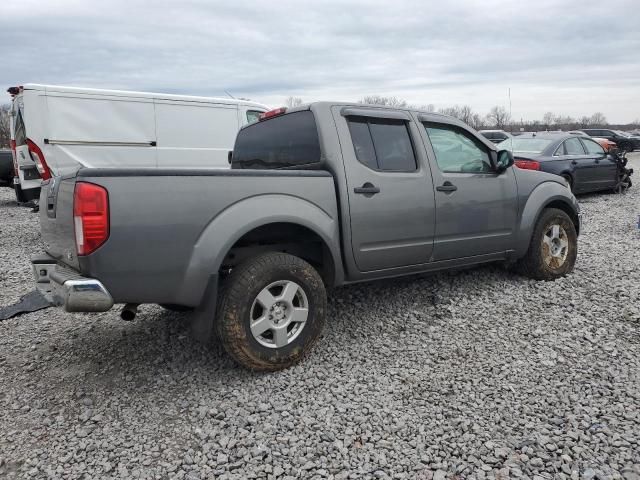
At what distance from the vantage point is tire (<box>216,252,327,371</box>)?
3.19 metres

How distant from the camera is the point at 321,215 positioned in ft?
11.7

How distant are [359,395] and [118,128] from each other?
25.3 ft

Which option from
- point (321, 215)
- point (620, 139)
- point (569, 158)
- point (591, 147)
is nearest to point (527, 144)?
point (569, 158)

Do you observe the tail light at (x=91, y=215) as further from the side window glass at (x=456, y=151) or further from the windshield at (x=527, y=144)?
the windshield at (x=527, y=144)

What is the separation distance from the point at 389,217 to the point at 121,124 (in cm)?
692

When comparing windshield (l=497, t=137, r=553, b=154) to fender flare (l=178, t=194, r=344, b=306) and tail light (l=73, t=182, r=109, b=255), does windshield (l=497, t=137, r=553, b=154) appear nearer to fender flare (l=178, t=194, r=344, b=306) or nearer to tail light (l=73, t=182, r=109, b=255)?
fender flare (l=178, t=194, r=344, b=306)

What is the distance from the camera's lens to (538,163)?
10.3m

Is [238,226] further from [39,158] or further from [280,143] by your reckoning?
[39,158]

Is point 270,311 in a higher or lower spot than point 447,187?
lower

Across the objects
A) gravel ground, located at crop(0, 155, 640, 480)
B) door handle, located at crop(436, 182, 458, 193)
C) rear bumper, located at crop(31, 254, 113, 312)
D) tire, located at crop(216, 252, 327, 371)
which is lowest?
gravel ground, located at crop(0, 155, 640, 480)

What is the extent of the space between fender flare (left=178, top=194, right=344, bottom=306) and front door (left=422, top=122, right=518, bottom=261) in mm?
1173

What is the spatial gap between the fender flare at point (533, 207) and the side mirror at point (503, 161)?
0.46m

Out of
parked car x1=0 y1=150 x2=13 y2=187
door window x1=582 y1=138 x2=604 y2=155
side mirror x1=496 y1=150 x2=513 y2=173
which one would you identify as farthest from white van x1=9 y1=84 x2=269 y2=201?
door window x1=582 y1=138 x2=604 y2=155

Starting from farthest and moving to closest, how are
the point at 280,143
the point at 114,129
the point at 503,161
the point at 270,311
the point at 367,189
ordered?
the point at 114,129
the point at 503,161
the point at 280,143
the point at 367,189
the point at 270,311
